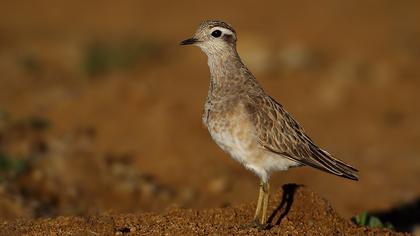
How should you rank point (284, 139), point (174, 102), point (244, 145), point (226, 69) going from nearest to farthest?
point (244, 145), point (284, 139), point (226, 69), point (174, 102)

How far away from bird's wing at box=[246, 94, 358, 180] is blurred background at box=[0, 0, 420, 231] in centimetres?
224

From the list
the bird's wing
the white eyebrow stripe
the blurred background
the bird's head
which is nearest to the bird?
the bird's wing

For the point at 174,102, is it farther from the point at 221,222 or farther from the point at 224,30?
the point at 221,222

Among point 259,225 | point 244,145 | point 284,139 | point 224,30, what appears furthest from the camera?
point 224,30

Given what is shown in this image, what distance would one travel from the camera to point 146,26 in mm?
25547

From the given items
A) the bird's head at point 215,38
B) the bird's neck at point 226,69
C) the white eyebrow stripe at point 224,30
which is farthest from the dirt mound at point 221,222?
the white eyebrow stripe at point 224,30

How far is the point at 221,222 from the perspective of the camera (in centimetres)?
816

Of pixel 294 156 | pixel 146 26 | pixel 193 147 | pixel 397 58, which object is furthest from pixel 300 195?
pixel 146 26

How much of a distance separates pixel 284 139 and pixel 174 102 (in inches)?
269

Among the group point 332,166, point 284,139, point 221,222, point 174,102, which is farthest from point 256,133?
point 174,102

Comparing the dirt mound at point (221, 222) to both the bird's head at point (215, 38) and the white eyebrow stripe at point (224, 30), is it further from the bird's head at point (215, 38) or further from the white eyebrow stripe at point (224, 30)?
the white eyebrow stripe at point (224, 30)

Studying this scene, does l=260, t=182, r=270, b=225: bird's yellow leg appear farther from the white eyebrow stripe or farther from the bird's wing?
the white eyebrow stripe

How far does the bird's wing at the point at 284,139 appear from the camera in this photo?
8203 mm

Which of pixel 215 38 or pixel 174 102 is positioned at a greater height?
pixel 174 102
